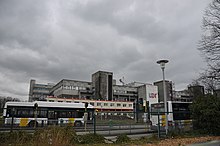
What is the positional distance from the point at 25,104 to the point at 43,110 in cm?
252

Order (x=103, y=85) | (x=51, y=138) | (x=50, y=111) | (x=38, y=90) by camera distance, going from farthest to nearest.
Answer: (x=38, y=90)
(x=103, y=85)
(x=50, y=111)
(x=51, y=138)

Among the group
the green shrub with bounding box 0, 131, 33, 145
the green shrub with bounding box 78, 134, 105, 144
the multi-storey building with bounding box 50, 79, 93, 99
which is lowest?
the green shrub with bounding box 78, 134, 105, 144

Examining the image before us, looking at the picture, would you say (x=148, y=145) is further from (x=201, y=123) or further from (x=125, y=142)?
(x=201, y=123)

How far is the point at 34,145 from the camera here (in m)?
8.20

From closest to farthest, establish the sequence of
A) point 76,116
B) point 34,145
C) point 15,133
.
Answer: point 34,145 < point 15,133 < point 76,116

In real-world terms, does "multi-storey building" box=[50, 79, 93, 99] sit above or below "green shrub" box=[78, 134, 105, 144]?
above

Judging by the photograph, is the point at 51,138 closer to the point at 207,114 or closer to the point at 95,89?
the point at 207,114

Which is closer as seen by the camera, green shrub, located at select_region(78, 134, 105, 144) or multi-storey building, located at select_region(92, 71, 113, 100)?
green shrub, located at select_region(78, 134, 105, 144)

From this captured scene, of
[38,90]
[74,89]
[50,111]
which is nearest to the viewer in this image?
[50,111]

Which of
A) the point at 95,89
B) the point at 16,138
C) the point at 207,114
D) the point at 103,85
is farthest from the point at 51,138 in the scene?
the point at 95,89

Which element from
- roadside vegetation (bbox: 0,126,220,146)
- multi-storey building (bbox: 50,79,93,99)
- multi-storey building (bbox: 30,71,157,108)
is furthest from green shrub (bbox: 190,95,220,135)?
multi-storey building (bbox: 50,79,93,99)

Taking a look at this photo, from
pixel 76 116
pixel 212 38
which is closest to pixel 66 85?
pixel 76 116

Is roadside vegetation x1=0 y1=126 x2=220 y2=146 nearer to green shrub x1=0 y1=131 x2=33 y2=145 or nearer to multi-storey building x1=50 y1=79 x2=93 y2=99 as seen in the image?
green shrub x1=0 y1=131 x2=33 y2=145

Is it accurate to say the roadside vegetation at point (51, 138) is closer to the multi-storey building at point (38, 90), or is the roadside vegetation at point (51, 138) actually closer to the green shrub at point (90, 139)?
the green shrub at point (90, 139)
